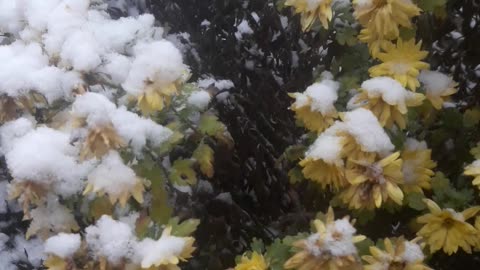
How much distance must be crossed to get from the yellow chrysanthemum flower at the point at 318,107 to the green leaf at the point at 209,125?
22 cm

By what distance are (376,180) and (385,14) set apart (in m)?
0.39

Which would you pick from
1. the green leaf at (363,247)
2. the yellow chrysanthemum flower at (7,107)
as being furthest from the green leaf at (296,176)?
the yellow chrysanthemum flower at (7,107)

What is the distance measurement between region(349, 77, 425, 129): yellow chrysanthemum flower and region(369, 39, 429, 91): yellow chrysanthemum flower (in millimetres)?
44

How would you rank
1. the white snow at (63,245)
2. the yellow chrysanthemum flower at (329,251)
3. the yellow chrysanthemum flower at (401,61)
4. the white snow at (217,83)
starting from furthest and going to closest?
the white snow at (217,83)
the yellow chrysanthemum flower at (401,61)
the white snow at (63,245)
the yellow chrysanthemum flower at (329,251)

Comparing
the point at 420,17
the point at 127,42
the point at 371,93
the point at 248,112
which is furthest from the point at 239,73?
the point at 371,93

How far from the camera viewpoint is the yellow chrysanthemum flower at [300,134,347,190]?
60.1 inches

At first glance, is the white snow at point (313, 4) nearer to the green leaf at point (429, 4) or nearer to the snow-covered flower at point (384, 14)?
the snow-covered flower at point (384, 14)

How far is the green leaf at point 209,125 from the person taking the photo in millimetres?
1743

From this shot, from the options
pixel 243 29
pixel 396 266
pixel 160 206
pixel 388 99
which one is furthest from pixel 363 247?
pixel 243 29

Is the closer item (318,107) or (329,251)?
(329,251)

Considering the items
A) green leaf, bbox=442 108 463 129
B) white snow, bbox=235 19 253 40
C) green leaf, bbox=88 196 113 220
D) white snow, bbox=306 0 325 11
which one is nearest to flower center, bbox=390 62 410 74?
white snow, bbox=306 0 325 11

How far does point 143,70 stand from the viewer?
1.60 meters

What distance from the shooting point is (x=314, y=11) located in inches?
63.5

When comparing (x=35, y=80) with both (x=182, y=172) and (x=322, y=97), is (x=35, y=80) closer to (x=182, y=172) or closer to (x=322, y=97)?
(x=182, y=172)
